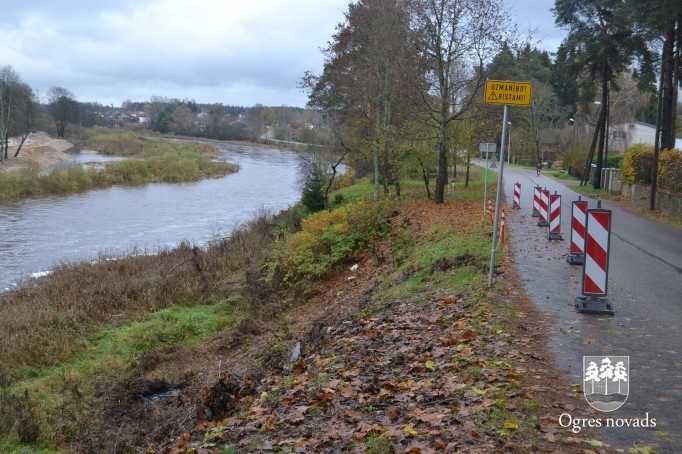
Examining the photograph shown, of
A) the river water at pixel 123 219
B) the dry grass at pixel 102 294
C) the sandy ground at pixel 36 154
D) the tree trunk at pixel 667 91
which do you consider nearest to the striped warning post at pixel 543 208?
the dry grass at pixel 102 294

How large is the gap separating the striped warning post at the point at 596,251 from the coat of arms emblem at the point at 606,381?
194 cm

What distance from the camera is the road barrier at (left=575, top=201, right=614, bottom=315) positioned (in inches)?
338

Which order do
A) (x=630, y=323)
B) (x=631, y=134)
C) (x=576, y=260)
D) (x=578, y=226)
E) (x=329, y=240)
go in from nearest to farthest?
(x=630, y=323) → (x=578, y=226) → (x=576, y=260) → (x=329, y=240) → (x=631, y=134)

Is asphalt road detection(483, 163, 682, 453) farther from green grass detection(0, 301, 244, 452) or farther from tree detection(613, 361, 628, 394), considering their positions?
green grass detection(0, 301, 244, 452)

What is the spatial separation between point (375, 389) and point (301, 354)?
4.05m

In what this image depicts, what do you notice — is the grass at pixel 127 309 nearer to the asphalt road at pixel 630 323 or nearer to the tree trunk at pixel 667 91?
the asphalt road at pixel 630 323

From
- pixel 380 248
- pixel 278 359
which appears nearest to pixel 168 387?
pixel 278 359

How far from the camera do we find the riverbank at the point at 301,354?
592cm

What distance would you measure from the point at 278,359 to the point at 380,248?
10040mm

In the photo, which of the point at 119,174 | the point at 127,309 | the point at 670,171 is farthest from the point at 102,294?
the point at 119,174

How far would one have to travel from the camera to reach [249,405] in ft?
26.9

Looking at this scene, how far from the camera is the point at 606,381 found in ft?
20.9

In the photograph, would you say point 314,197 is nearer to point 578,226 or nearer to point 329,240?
point 329,240

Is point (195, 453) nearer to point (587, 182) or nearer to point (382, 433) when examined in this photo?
point (382, 433)
